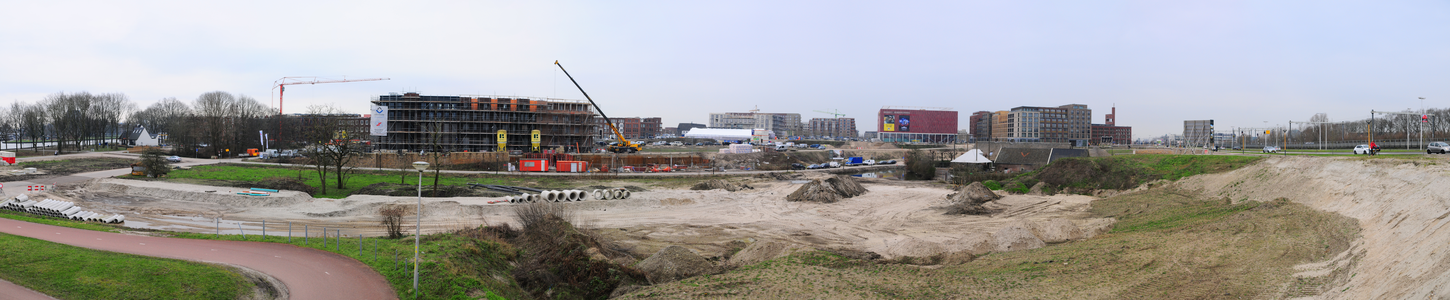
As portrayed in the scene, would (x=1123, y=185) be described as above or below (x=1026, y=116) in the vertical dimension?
below

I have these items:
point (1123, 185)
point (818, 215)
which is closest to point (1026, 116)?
point (1123, 185)

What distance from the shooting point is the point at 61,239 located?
66.0ft

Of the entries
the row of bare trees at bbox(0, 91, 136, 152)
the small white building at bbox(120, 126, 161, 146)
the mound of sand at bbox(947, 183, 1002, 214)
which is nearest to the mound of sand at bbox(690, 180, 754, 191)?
the mound of sand at bbox(947, 183, 1002, 214)

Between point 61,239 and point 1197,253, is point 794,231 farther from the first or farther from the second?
point 61,239

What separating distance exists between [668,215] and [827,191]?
41.8 feet

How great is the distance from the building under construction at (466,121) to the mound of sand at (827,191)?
52.5 m

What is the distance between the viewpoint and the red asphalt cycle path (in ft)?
50.6

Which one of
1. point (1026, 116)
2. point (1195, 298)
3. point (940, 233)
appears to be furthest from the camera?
point (1026, 116)

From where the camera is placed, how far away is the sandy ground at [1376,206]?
36.8 feet

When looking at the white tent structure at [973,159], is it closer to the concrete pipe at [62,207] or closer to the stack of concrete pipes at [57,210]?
the stack of concrete pipes at [57,210]

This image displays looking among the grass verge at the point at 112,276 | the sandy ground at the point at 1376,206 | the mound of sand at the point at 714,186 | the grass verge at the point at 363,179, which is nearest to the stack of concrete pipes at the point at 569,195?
the grass verge at the point at 363,179

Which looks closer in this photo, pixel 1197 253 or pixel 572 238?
pixel 1197 253

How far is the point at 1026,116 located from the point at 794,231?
150869 millimetres

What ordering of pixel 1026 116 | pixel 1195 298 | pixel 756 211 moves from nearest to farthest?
pixel 1195 298, pixel 756 211, pixel 1026 116
